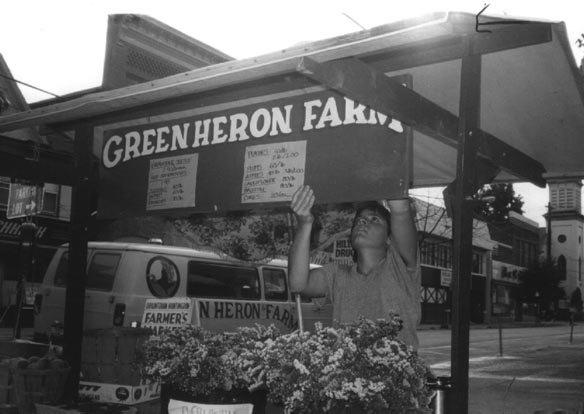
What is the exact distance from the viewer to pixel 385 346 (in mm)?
2766

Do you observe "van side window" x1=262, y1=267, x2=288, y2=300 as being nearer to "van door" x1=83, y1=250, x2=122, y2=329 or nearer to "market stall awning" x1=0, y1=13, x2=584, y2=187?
"van door" x1=83, y1=250, x2=122, y2=329

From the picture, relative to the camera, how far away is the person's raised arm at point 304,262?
12.2ft

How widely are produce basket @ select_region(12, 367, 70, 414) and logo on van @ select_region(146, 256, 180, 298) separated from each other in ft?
15.5

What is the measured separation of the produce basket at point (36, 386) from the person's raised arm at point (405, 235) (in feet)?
10.4

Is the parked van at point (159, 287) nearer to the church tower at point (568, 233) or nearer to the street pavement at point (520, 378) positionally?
the street pavement at point (520, 378)

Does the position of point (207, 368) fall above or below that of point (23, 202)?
below

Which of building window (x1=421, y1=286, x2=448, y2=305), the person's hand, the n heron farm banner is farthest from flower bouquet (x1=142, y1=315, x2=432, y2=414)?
building window (x1=421, y1=286, x2=448, y2=305)

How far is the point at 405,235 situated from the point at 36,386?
3372 millimetres

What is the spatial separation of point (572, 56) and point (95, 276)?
8.19 m

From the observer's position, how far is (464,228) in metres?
3.19

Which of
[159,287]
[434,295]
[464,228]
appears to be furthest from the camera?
[434,295]

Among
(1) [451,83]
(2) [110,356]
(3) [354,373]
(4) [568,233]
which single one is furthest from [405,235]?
(4) [568,233]

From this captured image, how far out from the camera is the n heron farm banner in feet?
13.3

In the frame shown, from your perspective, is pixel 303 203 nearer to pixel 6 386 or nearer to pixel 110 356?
pixel 110 356
